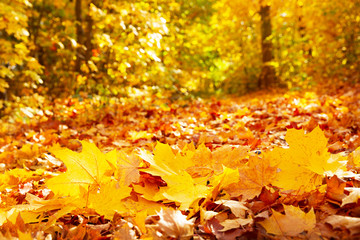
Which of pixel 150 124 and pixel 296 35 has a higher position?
pixel 296 35

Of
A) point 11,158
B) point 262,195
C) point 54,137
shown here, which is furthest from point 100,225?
point 54,137

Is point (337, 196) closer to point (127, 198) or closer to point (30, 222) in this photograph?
point (127, 198)

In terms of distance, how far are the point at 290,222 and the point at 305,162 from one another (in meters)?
0.33

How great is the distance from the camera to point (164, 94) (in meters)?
7.28

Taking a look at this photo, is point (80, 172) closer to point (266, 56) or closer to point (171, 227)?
point (171, 227)

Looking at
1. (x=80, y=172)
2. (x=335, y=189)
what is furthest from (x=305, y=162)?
(x=80, y=172)

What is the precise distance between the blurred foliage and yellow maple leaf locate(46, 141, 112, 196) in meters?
3.74

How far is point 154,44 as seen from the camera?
5.36 metres

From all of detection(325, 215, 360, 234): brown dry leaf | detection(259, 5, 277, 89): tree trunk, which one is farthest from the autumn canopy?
detection(259, 5, 277, 89): tree trunk

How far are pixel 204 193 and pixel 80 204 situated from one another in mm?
458

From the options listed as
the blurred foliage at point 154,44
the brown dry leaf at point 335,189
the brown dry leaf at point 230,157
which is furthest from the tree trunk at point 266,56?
the brown dry leaf at point 335,189

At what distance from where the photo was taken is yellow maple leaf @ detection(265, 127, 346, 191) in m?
1.24

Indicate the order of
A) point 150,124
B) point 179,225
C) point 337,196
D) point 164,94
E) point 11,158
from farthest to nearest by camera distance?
point 164,94 → point 150,124 → point 11,158 → point 337,196 → point 179,225

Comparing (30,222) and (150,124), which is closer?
(30,222)
